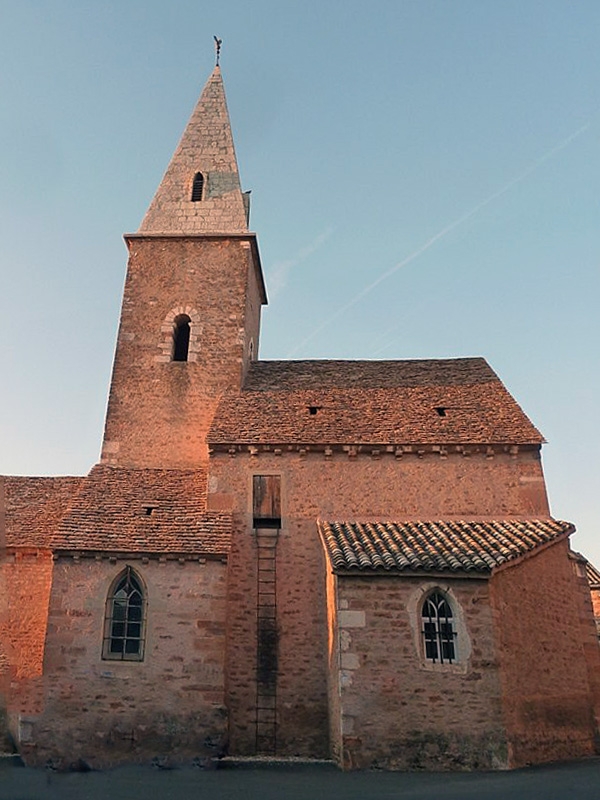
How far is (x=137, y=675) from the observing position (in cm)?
1239

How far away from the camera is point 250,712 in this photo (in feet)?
42.5

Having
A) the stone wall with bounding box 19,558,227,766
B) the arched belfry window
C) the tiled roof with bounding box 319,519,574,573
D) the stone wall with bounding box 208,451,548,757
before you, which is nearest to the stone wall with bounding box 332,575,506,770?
the tiled roof with bounding box 319,519,574,573

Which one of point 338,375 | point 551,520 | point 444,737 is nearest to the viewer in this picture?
point 444,737

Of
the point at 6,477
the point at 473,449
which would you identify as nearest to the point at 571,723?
the point at 473,449

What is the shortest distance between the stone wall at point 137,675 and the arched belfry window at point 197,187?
12.9 meters

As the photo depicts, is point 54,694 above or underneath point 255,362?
underneath

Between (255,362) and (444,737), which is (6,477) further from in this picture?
(444,737)

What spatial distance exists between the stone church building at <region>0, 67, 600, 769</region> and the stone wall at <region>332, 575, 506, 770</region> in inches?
1.4

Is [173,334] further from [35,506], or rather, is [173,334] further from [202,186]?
[35,506]

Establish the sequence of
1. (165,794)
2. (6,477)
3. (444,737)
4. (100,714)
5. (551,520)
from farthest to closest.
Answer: (6,477) → (551,520) → (100,714) → (444,737) → (165,794)

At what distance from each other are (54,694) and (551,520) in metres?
11.1

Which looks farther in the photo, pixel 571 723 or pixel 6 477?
pixel 6 477

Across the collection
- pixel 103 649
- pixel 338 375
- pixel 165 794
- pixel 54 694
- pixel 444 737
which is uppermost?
pixel 338 375

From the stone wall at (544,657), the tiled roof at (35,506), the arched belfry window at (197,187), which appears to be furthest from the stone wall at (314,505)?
the arched belfry window at (197,187)
